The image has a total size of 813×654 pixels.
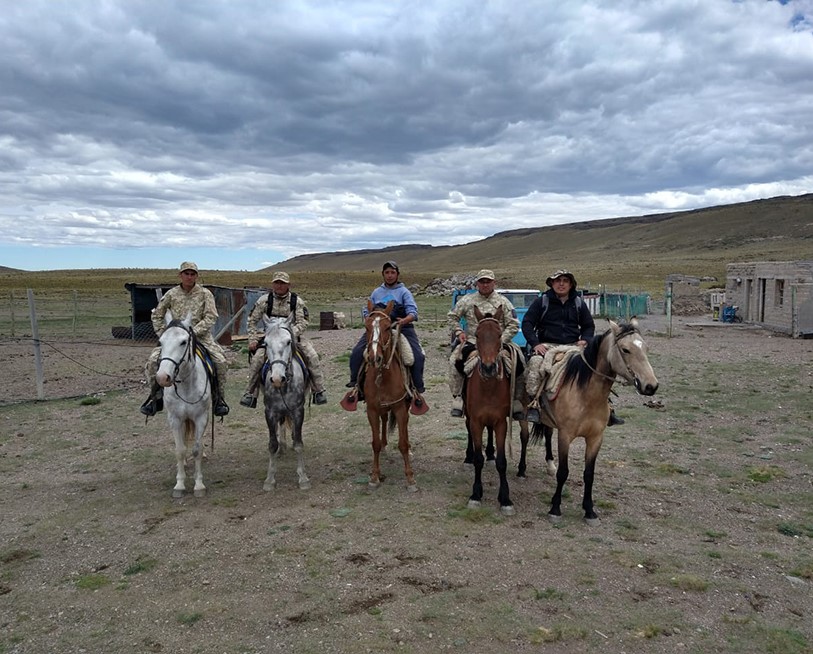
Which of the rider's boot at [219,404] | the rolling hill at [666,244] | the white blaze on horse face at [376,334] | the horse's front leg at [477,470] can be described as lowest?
the horse's front leg at [477,470]

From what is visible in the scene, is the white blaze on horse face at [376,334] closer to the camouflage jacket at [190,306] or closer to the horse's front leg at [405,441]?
the horse's front leg at [405,441]

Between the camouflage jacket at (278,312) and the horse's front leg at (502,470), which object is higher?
the camouflage jacket at (278,312)

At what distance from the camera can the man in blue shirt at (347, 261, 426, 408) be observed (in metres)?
7.49

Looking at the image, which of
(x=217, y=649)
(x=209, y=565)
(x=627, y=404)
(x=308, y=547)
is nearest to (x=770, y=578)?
(x=308, y=547)

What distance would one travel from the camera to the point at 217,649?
13.3 feet

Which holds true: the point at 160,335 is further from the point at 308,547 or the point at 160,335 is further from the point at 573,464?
the point at 573,464

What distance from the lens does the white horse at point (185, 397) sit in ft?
22.2

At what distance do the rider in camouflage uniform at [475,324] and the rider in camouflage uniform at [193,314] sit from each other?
3.02 meters

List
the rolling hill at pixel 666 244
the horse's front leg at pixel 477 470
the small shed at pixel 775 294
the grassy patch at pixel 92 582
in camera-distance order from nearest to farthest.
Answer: the grassy patch at pixel 92 582
the horse's front leg at pixel 477 470
the small shed at pixel 775 294
the rolling hill at pixel 666 244

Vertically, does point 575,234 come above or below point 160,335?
above

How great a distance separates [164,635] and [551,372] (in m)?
4.47

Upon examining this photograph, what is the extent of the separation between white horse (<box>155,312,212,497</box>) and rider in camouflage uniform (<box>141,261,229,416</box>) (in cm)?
27

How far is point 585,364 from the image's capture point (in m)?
6.32

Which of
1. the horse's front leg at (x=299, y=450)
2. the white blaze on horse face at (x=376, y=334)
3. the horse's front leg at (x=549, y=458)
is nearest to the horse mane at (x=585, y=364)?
the horse's front leg at (x=549, y=458)
